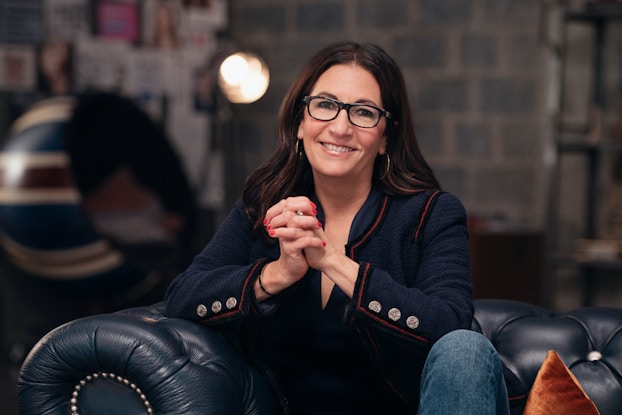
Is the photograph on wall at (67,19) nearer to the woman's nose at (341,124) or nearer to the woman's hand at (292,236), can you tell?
the woman's nose at (341,124)

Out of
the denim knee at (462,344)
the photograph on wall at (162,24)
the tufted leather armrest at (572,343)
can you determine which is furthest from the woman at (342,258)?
the photograph on wall at (162,24)

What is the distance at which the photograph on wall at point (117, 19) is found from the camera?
4.77m

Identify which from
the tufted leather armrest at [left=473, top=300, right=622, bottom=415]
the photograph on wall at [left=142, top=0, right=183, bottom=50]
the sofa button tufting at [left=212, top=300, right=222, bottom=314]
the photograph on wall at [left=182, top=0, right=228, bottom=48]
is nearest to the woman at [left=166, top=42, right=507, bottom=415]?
the sofa button tufting at [left=212, top=300, right=222, bottom=314]

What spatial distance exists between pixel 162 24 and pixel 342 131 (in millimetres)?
3552

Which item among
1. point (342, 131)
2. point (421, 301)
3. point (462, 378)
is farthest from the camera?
point (342, 131)

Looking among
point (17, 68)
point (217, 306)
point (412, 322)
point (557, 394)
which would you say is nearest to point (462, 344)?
point (412, 322)

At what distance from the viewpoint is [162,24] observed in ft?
16.9

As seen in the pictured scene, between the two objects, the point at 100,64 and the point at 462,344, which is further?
the point at 100,64

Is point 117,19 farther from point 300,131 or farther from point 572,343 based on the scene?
point 572,343

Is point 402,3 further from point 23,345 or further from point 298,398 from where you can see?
point 298,398

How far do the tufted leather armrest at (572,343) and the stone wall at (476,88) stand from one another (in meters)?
2.39

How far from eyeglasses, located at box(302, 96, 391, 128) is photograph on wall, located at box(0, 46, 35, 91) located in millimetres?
2788

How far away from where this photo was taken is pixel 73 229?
3.92 m

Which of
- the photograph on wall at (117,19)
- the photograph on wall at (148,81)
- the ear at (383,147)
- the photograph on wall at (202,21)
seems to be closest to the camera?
the ear at (383,147)
